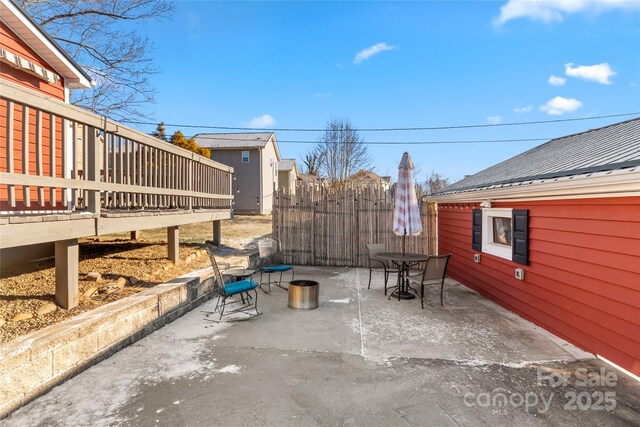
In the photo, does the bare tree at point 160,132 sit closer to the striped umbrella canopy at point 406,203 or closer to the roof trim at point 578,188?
the striped umbrella canopy at point 406,203

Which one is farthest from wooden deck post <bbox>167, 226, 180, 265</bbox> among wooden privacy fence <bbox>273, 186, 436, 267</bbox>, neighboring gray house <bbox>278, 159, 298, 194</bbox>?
neighboring gray house <bbox>278, 159, 298, 194</bbox>

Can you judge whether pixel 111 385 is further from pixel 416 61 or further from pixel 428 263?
pixel 416 61

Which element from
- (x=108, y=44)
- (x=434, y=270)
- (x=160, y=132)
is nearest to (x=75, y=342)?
(x=434, y=270)

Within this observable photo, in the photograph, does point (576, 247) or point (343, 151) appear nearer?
point (576, 247)

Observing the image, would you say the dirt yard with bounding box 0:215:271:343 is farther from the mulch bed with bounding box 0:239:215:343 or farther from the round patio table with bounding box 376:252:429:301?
the round patio table with bounding box 376:252:429:301

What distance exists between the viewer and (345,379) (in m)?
2.95

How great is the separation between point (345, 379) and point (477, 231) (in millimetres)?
4502

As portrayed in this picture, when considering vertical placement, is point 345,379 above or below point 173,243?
below

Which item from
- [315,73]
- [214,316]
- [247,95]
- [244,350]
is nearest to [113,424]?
[244,350]

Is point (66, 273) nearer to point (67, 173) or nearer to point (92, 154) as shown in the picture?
point (67, 173)

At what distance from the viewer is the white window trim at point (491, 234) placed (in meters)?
5.30

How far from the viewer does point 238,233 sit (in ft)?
40.1

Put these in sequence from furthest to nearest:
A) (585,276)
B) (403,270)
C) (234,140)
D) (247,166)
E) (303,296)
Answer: (234,140) < (247,166) < (403,270) < (303,296) < (585,276)

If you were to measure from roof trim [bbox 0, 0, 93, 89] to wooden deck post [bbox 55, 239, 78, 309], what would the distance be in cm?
440
